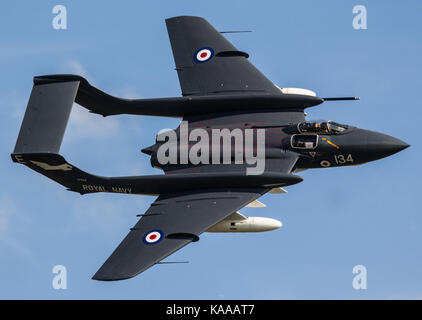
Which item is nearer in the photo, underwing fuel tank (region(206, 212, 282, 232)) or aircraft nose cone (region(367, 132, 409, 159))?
underwing fuel tank (region(206, 212, 282, 232))

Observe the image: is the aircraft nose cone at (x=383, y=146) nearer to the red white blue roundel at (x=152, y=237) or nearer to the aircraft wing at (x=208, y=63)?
the aircraft wing at (x=208, y=63)

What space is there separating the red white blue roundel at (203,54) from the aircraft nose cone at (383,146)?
9042 mm

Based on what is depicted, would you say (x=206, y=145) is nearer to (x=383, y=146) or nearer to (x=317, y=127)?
(x=317, y=127)

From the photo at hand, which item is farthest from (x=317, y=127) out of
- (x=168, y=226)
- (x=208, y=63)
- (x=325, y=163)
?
(x=168, y=226)

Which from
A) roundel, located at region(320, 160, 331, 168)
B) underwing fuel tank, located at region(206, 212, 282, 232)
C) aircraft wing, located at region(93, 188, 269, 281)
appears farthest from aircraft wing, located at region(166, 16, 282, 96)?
underwing fuel tank, located at region(206, 212, 282, 232)

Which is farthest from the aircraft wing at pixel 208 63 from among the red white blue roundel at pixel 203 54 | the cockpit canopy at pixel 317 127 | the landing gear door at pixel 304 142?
the landing gear door at pixel 304 142

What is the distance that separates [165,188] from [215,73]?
7.08 m

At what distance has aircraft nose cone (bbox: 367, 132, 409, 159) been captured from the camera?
4766 cm

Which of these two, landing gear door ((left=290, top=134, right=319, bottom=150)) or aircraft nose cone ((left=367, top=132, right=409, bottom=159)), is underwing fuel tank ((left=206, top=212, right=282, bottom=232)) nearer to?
landing gear door ((left=290, top=134, right=319, bottom=150))

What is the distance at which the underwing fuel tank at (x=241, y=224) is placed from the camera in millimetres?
46625

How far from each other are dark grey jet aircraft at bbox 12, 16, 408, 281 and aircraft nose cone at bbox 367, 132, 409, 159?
4 cm

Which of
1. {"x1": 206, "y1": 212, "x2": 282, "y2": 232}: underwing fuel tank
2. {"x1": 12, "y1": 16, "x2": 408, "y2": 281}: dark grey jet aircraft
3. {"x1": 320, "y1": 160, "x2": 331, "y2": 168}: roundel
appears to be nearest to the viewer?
{"x1": 12, "y1": 16, "x2": 408, "y2": 281}: dark grey jet aircraft

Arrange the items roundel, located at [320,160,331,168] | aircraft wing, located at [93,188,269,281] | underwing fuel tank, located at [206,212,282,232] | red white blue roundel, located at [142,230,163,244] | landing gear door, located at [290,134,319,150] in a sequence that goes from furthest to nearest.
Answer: roundel, located at [320,160,331,168] < landing gear door, located at [290,134,319,150] < underwing fuel tank, located at [206,212,282,232] < red white blue roundel, located at [142,230,163,244] < aircraft wing, located at [93,188,269,281]

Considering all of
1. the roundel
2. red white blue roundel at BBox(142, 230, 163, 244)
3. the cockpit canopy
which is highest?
the cockpit canopy
